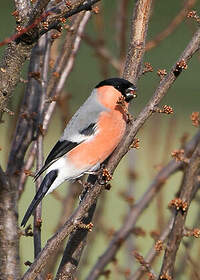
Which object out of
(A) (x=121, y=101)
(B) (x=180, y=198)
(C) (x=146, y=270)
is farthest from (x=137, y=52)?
Answer: (C) (x=146, y=270)

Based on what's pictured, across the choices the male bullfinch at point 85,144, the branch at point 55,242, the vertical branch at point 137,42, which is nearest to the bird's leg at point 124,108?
the branch at point 55,242

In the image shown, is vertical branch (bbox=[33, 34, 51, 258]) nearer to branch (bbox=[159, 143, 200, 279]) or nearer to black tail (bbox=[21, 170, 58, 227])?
black tail (bbox=[21, 170, 58, 227])

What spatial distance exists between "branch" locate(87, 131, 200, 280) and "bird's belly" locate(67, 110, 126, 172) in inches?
16.1

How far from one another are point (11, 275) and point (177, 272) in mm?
992

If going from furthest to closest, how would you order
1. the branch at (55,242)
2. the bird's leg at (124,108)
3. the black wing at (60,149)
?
the black wing at (60,149) < the bird's leg at (124,108) < the branch at (55,242)

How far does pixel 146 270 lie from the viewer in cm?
246

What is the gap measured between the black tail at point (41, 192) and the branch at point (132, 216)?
342 millimetres

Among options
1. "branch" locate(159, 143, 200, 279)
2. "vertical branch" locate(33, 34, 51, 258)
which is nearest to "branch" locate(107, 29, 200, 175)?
"branch" locate(159, 143, 200, 279)

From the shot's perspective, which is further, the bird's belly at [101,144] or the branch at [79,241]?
the bird's belly at [101,144]

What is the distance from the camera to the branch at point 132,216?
2.65 metres

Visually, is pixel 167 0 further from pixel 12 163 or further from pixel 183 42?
pixel 12 163

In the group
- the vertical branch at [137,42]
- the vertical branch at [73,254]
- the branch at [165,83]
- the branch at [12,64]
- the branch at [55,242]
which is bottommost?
the branch at [55,242]

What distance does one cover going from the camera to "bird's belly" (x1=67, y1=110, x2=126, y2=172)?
10.5ft

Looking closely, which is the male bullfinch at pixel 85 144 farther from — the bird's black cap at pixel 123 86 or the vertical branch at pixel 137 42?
the vertical branch at pixel 137 42
